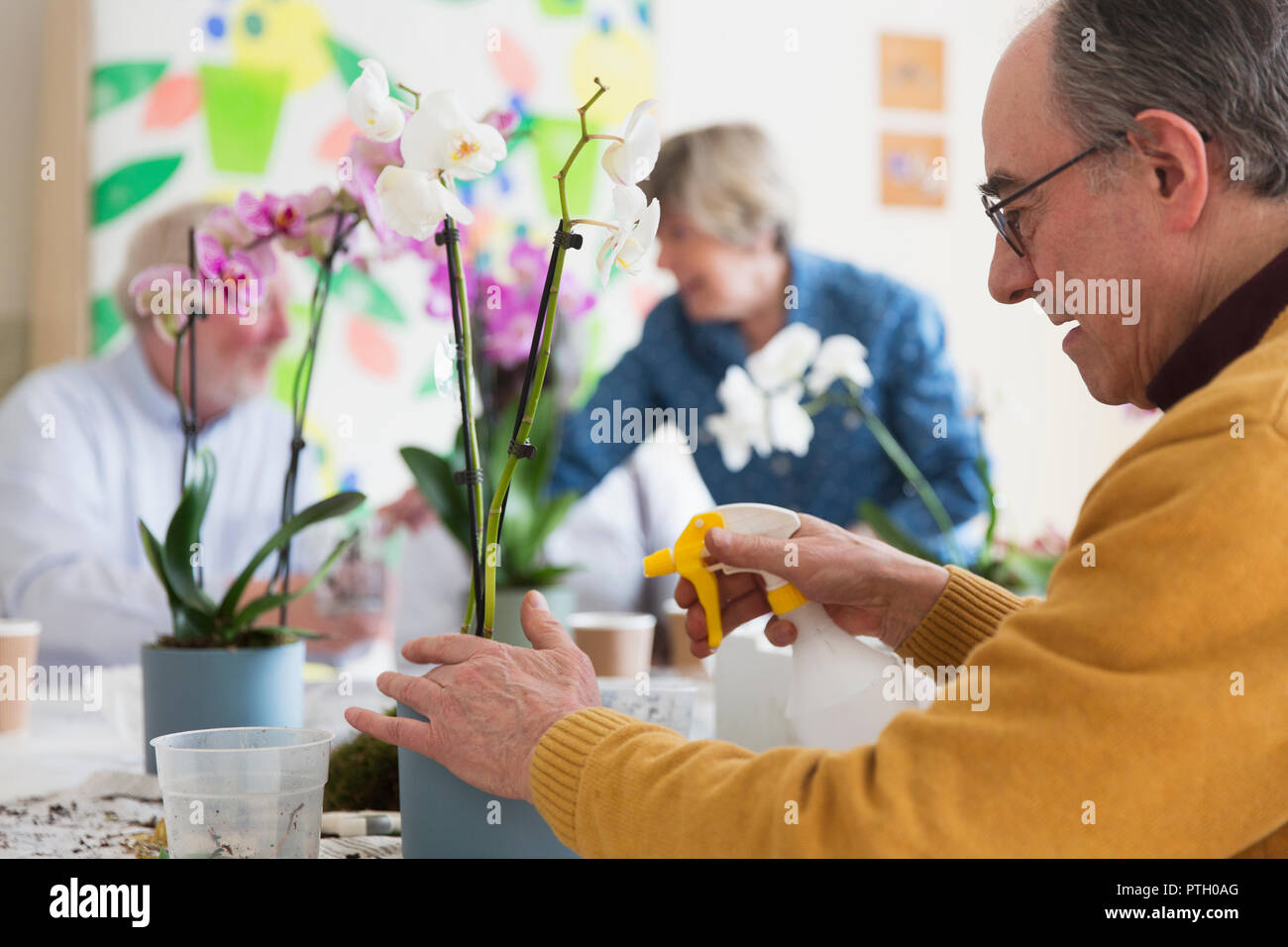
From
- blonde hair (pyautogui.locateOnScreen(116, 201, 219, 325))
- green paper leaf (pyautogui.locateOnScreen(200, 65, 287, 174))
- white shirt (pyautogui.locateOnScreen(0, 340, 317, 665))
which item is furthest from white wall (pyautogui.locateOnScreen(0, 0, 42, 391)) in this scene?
blonde hair (pyautogui.locateOnScreen(116, 201, 219, 325))

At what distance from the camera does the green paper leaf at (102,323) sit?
2.91 metres

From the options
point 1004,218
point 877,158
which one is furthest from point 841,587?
point 877,158

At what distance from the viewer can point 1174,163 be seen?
0.68 m

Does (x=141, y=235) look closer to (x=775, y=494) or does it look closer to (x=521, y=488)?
(x=521, y=488)

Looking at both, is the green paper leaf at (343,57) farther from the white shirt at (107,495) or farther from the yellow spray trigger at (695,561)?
the yellow spray trigger at (695,561)

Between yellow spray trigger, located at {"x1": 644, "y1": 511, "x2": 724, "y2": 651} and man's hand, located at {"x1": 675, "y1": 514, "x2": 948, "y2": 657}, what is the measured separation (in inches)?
0.9

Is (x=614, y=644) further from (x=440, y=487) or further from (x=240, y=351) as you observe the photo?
(x=240, y=351)

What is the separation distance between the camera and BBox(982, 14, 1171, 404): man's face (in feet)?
2.31

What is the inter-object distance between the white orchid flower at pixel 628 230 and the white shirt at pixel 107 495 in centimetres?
136

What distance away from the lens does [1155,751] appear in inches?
21.1

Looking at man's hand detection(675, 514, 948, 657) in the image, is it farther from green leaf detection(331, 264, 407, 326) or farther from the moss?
green leaf detection(331, 264, 407, 326)

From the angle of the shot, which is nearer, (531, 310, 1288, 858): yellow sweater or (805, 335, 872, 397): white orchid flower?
(531, 310, 1288, 858): yellow sweater
